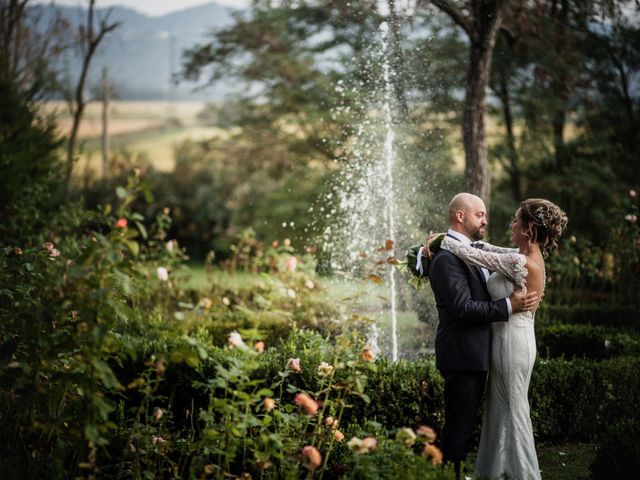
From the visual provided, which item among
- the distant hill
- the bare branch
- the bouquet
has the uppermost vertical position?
the distant hill

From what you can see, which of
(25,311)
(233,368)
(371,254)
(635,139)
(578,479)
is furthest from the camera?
(635,139)

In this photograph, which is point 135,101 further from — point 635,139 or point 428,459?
point 428,459

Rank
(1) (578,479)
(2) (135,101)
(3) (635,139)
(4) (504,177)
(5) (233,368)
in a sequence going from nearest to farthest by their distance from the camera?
1. (5) (233,368)
2. (1) (578,479)
3. (3) (635,139)
4. (4) (504,177)
5. (2) (135,101)

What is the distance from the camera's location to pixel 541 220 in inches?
147

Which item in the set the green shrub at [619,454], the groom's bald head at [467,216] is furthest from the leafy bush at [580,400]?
the groom's bald head at [467,216]

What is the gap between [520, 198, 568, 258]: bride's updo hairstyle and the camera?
3725mm

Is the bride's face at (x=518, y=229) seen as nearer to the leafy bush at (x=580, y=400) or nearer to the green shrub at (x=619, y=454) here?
the green shrub at (x=619, y=454)

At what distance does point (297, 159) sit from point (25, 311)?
51.5ft

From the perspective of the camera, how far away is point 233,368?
3.01 m

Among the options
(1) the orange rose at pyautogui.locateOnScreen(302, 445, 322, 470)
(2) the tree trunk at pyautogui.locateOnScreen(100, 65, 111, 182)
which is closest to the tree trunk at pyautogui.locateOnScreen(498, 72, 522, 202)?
(2) the tree trunk at pyautogui.locateOnScreen(100, 65, 111, 182)

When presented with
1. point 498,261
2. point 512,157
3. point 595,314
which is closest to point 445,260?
point 498,261

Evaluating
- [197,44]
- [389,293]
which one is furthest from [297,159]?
[389,293]

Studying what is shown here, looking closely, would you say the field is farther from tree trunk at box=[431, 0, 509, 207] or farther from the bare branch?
the bare branch

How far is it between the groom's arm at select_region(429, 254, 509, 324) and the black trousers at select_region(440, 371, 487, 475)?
12.3 inches
